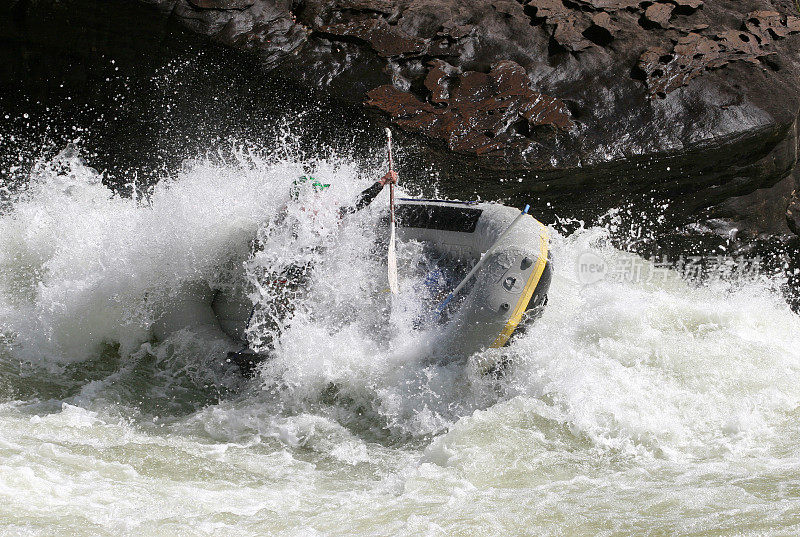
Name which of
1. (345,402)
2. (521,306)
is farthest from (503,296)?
(345,402)

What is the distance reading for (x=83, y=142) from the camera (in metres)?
6.73

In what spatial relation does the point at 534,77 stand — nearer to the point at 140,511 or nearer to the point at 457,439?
the point at 457,439

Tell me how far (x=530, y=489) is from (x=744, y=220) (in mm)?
5136

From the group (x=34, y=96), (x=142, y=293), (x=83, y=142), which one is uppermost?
(x=34, y=96)

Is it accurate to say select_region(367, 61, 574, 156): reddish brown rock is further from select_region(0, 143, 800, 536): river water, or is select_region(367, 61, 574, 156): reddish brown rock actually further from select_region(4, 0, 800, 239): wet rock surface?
select_region(0, 143, 800, 536): river water

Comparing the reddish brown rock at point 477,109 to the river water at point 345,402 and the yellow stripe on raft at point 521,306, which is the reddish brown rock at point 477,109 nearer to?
the river water at point 345,402

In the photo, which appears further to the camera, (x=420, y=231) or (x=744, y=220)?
(x=744, y=220)

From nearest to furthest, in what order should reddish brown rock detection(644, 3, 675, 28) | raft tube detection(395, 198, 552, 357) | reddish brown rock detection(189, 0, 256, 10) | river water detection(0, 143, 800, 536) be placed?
river water detection(0, 143, 800, 536) → raft tube detection(395, 198, 552, 357) → reddish brown rock detection(189, 0, 256, 10) → reddish brown rock detection(644, 3, 675, 28)

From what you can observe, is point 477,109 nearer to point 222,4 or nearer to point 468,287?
point 222,4

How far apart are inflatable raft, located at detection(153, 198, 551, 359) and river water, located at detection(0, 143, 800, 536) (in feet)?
0.39

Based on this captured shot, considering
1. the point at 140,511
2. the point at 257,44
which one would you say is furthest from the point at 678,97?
the point at 140,511

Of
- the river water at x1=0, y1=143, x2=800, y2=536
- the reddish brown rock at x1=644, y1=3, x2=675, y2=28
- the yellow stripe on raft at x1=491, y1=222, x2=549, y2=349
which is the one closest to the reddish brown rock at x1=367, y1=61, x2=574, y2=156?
the river water at x1=0, y1=143, x2=800, y2=536

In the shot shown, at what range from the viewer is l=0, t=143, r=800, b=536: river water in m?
2.56

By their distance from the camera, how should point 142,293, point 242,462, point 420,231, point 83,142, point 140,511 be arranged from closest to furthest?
point 140,511 < point 242,462 < point 142,293 < point 420,231 < point 83,142
